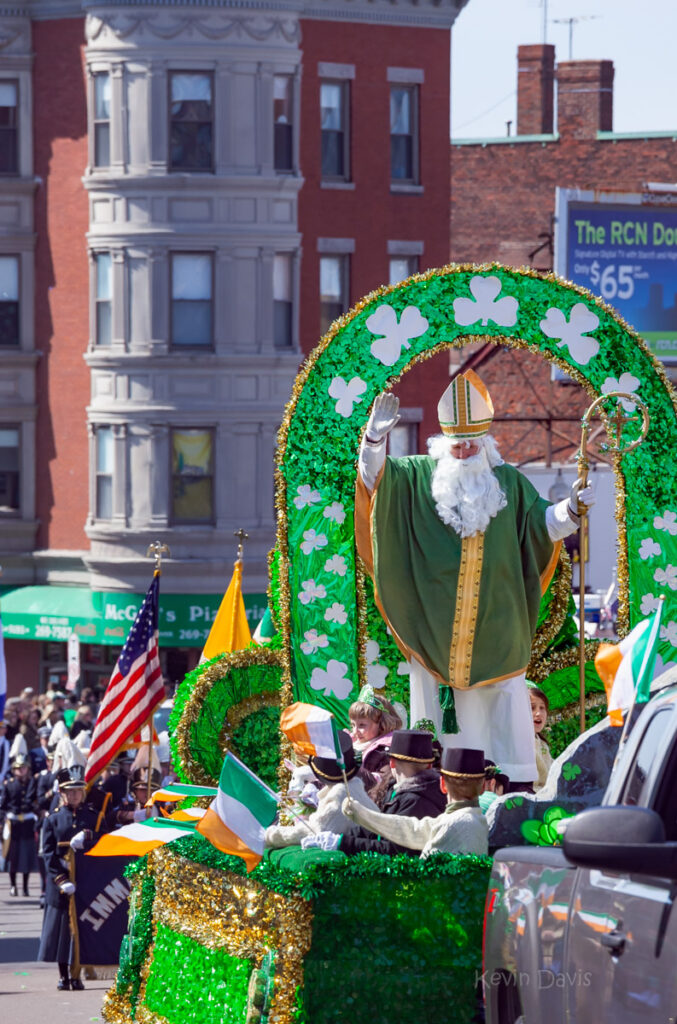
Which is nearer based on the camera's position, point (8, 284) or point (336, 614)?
point (336, 614)

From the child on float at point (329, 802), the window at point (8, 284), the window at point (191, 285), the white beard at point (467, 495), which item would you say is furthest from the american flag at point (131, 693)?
the window at point (8, 284)

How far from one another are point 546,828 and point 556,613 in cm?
565

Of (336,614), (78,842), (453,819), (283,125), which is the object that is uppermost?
(283,125)

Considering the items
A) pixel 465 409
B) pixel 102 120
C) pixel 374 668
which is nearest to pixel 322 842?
pixel 465 409

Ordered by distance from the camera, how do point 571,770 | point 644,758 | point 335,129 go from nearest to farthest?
1. point 644,758
2. point 571,770
3. point 335,129

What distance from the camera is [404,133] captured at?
32719 millimetres

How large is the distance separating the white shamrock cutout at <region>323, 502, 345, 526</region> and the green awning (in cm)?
1771

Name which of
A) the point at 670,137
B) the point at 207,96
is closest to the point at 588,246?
the point at 670,137

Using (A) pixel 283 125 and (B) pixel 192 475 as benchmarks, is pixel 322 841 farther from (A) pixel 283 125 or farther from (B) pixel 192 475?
(A) pixel 283 125

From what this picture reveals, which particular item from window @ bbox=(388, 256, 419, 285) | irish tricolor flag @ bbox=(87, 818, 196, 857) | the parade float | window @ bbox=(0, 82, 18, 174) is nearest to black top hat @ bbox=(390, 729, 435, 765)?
the parade float

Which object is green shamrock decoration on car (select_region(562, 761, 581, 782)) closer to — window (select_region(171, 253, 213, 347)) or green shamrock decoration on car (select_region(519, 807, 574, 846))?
green shamrock decoration on car (select_region(519, 807, 574, 846))

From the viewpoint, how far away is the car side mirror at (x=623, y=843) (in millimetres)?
4938

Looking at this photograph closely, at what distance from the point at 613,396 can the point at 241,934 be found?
417 cm

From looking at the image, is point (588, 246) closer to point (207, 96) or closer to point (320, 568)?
point (207, 96)
